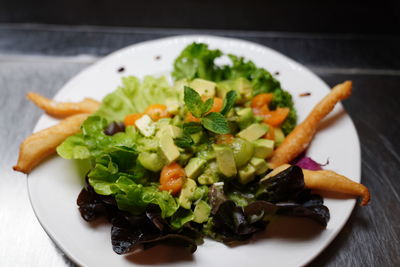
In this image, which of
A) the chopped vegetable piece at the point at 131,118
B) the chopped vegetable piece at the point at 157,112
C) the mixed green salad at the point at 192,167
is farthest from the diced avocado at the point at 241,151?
the chopped vegetable piece at the point at 131,118

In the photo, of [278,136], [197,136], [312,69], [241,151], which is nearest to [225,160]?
[241,151]

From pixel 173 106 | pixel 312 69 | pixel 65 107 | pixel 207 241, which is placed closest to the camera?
pixel 207 241

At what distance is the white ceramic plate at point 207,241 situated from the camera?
5.60 feet

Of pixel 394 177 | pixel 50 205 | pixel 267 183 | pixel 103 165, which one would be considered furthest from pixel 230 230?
pixel 394 177

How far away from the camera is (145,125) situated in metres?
2.07


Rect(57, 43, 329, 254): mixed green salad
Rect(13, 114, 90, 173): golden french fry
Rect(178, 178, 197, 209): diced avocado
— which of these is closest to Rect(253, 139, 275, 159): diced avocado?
Rect(57, 43, 329, 254): mixed green salad

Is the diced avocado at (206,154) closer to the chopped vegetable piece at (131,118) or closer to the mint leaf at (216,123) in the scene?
the mint leaf at (216,123)

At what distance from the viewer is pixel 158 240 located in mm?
1704

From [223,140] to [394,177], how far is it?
106cm

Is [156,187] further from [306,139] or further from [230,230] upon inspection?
[306,139]

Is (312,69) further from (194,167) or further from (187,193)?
(187,193)

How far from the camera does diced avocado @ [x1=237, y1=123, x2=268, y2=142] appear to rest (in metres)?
2.03

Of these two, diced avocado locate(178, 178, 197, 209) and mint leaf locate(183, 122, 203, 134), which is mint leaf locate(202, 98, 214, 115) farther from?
diced avocado locate(178, 178, 197, 209)

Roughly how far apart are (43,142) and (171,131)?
65 centimetres
